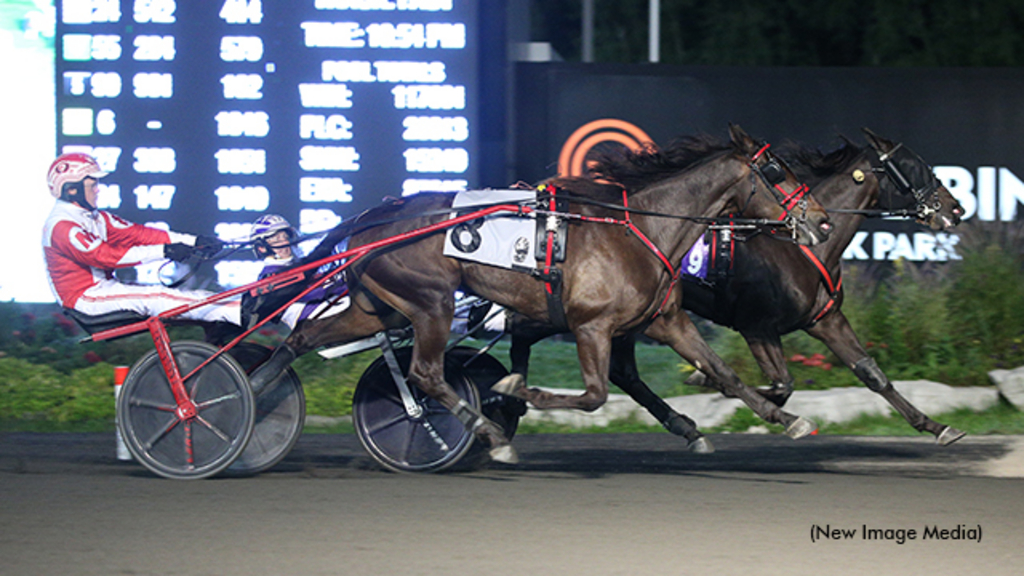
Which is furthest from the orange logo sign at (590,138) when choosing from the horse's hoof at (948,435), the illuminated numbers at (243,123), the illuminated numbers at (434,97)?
the horse's hoof at (948,435)

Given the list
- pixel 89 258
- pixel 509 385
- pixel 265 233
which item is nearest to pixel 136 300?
pixel 89 258

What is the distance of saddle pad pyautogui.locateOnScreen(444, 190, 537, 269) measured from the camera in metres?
6.94

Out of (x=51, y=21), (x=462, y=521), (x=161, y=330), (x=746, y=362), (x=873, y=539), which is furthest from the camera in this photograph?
(x=51, y=21)

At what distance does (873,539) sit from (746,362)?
4.66 meters

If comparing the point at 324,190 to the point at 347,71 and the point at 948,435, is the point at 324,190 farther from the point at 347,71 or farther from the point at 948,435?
the point at 948,435

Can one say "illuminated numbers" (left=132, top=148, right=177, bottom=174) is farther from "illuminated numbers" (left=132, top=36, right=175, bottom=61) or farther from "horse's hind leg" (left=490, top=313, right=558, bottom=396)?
"horse's hind leg" (left=490, top=313, right=558, bottom=396)

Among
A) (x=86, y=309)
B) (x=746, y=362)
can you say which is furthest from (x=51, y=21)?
(x=746, y=362)

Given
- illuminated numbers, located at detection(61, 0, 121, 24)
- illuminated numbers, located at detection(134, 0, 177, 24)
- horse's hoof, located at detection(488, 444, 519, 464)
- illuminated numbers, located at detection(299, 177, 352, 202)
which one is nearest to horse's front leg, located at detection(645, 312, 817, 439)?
horse's hoof, located at detection(488, 444, 519, 464)

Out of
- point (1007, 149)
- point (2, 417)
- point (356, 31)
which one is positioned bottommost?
point (2, 417)

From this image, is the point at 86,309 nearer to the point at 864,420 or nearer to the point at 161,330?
the point at 161,330

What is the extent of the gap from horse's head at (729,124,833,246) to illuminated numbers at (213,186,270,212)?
15.1 ft

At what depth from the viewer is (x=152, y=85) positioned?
10516 mm

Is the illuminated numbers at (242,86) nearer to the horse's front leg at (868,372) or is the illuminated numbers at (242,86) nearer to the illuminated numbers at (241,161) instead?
the illuminated numbers at (241,161)

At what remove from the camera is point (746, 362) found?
1003 cm
